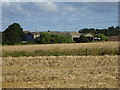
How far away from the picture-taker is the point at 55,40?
73688mm

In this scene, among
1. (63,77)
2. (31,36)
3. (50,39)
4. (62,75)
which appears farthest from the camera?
(31,36)

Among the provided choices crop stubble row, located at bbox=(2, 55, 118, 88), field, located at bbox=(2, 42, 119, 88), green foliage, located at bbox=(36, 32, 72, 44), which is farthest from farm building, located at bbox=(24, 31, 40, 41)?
crop stubble row, located at bbox=(2, 55, 118, 88)

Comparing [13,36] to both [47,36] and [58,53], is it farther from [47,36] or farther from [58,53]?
[58,53]

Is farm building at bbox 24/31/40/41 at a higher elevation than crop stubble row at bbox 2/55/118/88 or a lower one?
higher

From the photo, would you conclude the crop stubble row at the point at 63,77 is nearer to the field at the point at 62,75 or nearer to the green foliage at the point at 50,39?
the field at the point at 62,75

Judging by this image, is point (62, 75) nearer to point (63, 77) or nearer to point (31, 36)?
point (63, 77)

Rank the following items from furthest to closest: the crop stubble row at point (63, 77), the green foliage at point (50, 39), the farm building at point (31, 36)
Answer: the farm building at point (31, 36) < the green foliage at point (50, 39) < the crop stubble row at point (63, 77)

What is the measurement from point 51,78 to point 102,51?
16806 millimetres

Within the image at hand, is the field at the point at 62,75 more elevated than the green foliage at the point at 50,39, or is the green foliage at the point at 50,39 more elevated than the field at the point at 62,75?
the green foliage at the point at 50,39

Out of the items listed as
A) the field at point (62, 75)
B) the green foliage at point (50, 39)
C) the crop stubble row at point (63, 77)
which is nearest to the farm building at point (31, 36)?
the green foliage at point (50, 39)

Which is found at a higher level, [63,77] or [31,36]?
[31,36]

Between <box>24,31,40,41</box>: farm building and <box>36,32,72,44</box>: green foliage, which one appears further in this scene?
<box>24,31,40,41</box>: farm building

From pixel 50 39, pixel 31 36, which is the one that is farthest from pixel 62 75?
pixel 31 36

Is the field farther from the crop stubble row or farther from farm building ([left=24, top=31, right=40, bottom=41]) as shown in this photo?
farm building ([left=24, top=31, right=40, bottom=41])
